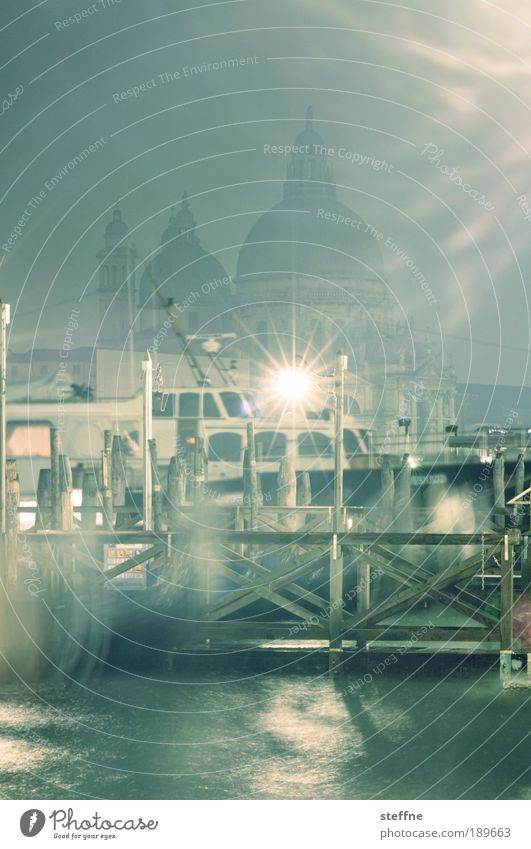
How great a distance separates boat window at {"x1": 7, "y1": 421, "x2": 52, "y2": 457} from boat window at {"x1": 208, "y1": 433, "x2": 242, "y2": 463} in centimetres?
1635

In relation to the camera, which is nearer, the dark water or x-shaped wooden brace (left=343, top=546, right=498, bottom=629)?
the dark water

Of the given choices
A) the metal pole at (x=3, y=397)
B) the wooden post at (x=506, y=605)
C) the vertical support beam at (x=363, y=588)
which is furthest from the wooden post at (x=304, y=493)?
the wooden post at (x=506, y=605)

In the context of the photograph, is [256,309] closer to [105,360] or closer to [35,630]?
[105,360]

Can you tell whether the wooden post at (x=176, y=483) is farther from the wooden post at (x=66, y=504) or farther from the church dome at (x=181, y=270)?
the church dome at (x=181, y=270)

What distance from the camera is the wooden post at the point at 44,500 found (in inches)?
1189

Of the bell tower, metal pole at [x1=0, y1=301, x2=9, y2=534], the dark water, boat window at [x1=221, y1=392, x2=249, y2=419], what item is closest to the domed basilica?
the bell tower

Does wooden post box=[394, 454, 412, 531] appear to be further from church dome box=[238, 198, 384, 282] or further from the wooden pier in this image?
church dome box=[238, 198, 384, 282]

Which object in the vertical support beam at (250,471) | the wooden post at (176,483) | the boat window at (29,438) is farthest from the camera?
the boat window at (29,438)

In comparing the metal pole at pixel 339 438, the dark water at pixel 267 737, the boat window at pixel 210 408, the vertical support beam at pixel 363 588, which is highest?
the boat window at pixel 210 408

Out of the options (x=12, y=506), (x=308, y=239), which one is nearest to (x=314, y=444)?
(x=12, y=506)

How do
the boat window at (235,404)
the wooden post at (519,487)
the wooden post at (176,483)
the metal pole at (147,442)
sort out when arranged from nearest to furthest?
the metal pole at (147,442), the wooden post at (519,487), the wooden post at (176,483), the boat window at (235,404)

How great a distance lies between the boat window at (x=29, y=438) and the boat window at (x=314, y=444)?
64.6 feet

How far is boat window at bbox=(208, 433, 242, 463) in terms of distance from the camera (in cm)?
6649
